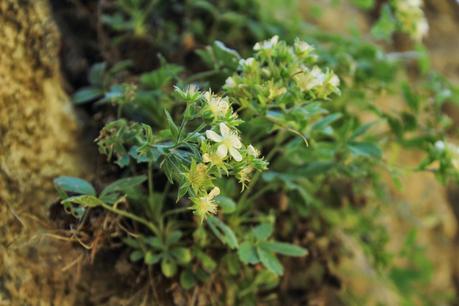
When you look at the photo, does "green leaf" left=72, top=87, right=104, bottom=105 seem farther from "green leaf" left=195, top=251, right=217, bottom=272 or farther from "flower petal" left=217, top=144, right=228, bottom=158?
"flower petal" left=217, top=144, right=228, bottom=158

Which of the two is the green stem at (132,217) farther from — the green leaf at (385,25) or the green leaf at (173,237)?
the green leaf at (385,25)

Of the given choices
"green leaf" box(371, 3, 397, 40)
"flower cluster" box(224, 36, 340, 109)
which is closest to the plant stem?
"flower cluster" box(224, 36, 340, 109)

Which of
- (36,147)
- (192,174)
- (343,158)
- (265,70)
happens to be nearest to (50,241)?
(36,147)

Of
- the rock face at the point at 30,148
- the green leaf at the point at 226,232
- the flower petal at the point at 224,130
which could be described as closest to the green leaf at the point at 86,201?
the rock face at the point at 30,148

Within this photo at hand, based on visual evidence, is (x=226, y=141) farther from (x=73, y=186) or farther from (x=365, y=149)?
(x=365, y=149)

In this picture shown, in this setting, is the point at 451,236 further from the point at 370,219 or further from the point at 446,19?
the point at 446,19
